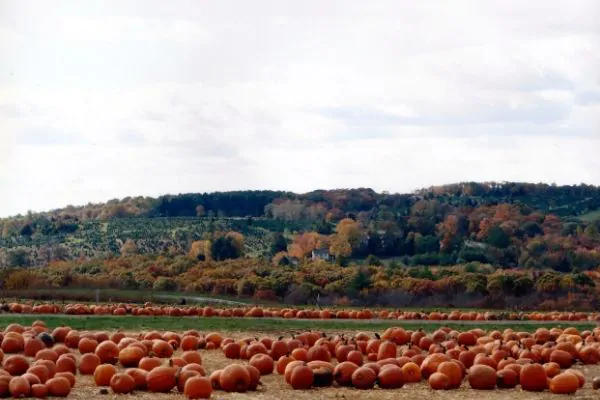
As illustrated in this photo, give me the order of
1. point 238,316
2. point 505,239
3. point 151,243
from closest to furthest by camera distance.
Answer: point 238,316 < point 505,239 < point 151,243

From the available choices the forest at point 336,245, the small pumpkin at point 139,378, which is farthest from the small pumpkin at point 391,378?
the forest at point 336,245

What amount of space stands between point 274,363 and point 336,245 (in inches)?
3478

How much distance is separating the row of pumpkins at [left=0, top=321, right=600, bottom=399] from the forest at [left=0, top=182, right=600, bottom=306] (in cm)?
3346

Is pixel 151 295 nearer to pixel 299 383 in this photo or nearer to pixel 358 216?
pixel 299 383

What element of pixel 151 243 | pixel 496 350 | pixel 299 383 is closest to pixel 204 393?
pixel 299 383

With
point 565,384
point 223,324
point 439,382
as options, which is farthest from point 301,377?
point 223,324

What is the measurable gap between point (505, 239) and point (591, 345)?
8073 centimetres

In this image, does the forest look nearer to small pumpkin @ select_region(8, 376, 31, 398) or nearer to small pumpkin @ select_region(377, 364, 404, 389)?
small pumpkin @ select_region(377, 364, 404, 389)

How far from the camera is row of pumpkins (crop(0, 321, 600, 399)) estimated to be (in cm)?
1930

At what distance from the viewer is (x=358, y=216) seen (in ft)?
456

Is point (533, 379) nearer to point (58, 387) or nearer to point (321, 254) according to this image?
point (58, 387)

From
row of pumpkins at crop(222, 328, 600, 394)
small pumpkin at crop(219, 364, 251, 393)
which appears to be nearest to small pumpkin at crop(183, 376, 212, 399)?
small pumpkin at crop(219, 364, 251, 393)

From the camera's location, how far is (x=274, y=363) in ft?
76.4

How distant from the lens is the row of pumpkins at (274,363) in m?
19.3
